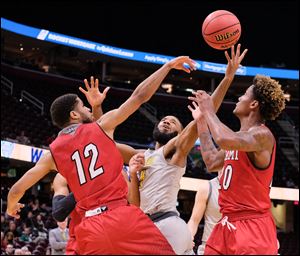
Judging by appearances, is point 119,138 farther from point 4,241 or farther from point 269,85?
point 269,85

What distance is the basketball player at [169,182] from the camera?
173 inches

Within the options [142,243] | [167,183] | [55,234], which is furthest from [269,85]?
[55,234]

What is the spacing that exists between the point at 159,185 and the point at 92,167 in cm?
85

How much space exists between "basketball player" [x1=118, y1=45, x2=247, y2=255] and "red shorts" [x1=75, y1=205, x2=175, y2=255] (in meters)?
0.72

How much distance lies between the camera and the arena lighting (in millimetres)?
23562

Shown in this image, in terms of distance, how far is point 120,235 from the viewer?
3.56m

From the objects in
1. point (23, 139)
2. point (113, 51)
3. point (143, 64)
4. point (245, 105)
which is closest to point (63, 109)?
point (245, 105)

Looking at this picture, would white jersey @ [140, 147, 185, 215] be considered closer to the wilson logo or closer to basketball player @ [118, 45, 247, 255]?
basketball player @ [118, 45, 247, 255]

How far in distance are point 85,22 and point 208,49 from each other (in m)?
6.65

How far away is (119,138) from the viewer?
949 inches

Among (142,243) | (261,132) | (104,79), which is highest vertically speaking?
(104,79)

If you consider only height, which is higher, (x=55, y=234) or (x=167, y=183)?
(x=167, y=183)

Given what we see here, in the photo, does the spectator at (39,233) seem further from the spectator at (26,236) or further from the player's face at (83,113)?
the player's face at (83,113)

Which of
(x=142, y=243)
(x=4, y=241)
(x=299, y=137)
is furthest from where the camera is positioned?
(x=299, y=137)
